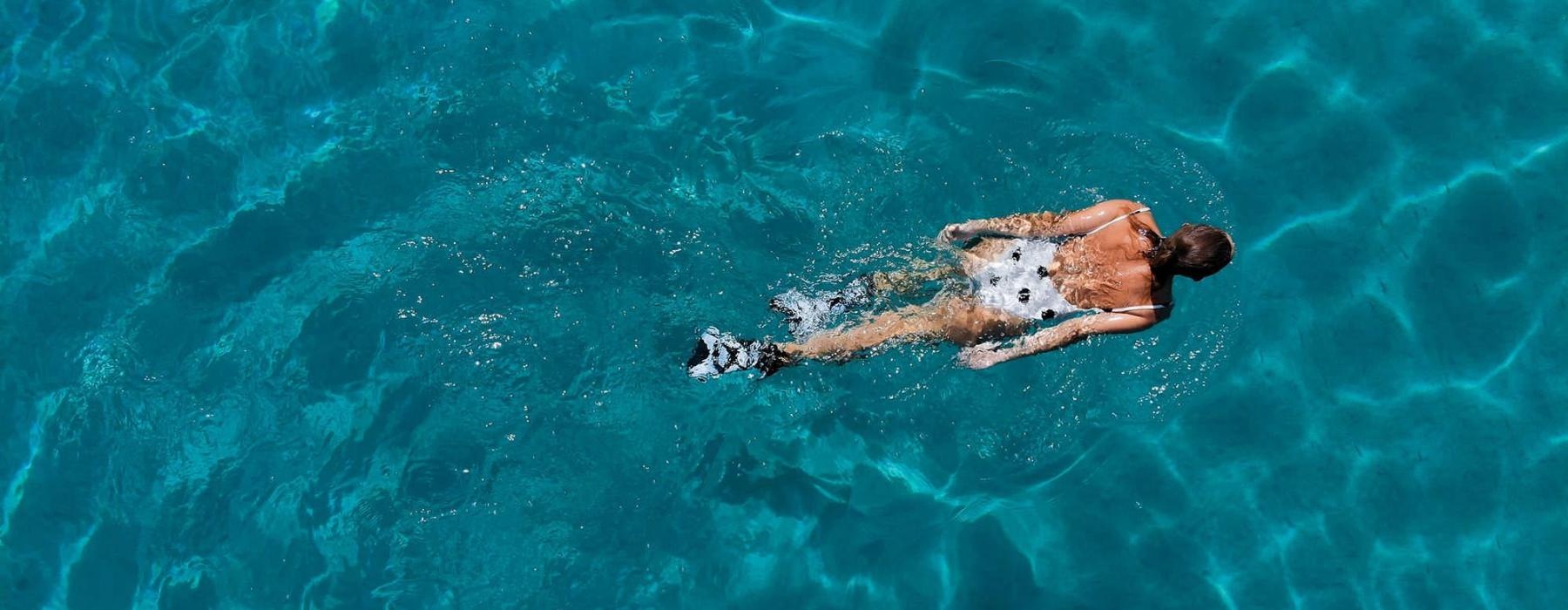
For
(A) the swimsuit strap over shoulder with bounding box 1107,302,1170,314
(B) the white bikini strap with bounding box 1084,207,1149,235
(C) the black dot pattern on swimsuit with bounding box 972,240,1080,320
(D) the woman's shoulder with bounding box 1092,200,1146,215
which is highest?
(D) the woman's shoulder with bounding box 1092,200,1146,215

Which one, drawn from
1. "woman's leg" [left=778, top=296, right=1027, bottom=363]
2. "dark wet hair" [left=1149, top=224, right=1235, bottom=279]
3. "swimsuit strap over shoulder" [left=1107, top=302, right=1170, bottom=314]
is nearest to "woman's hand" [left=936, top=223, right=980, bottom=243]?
"woman's leg" [left=778, top=296, right=1027, bottom=363]

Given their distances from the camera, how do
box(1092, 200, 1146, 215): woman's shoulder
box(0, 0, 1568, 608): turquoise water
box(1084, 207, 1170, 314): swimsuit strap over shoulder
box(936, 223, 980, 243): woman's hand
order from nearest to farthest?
box(1084, 207, 1170, 314): swimsuit strap over shoulder, box(1092, 200, 1146, 215): woman's shoulder, box(936, 223, 980, 243): woman's hand, box(0, 0, 1568, 608): turquoise water

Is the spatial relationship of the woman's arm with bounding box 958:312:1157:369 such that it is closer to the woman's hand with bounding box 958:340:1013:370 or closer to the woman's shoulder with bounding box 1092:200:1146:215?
the woman's hand with bounding box 958:340:1013:370

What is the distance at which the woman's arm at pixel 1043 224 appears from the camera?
5.39 m

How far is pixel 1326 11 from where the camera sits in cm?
720

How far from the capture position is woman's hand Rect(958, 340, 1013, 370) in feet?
18.1

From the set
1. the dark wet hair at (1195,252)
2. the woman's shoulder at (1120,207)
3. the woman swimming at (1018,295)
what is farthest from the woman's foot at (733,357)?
the dark wet hair at (1195,252)

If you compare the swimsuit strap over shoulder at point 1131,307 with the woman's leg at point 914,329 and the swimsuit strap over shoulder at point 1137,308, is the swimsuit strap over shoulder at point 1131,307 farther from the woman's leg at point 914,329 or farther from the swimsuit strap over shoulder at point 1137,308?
the woman's leg at point 914,329

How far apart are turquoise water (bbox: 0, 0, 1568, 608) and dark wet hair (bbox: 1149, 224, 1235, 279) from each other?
1.62 metres

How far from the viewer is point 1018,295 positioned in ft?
18.8

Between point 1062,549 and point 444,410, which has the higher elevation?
point 444,410

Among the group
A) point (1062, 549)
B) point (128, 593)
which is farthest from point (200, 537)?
point (1062, 549)

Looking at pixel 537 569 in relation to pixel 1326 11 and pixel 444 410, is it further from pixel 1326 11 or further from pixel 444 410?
pixel 1326 11

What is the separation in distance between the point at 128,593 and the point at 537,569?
2730mm
